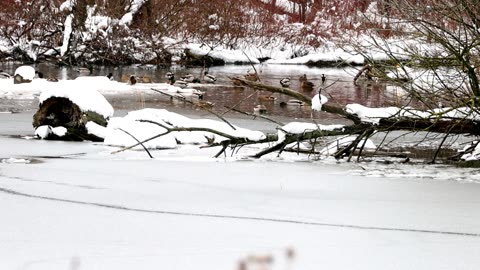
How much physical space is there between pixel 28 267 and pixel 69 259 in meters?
0.19

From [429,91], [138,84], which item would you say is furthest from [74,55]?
[429,91]

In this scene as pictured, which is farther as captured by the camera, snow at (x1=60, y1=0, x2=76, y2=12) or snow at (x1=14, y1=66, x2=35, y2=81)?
snow at (x1=60, y1=0, x2=76, y2=12)

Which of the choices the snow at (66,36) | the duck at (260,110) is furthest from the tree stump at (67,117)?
the snow at (66,36)

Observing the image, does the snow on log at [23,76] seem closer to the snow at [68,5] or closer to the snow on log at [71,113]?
the snow on log at [71,113]

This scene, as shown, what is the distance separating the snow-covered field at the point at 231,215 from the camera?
333cm

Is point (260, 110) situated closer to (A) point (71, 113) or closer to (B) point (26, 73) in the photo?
(A) point (71, 113)

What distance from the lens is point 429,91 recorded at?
729cm

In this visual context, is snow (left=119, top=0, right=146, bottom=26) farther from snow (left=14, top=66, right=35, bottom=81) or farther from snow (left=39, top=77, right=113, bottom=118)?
snow (left=39, top=77, right=113, bottom=118)

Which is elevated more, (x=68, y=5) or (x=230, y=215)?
(x=68, y=5)

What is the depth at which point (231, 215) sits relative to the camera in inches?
167

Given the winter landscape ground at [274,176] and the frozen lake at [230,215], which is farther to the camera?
the winter landscape ground at [274,176]

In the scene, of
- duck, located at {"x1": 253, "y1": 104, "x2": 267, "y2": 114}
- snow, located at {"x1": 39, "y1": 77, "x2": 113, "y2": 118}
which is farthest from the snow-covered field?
duck, located at {"x1": 253, "y1": 104, "x2": 267, "y2": 114}

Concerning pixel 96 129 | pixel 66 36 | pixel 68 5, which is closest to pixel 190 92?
pixel 96 129

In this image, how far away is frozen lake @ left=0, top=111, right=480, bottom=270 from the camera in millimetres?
3324
